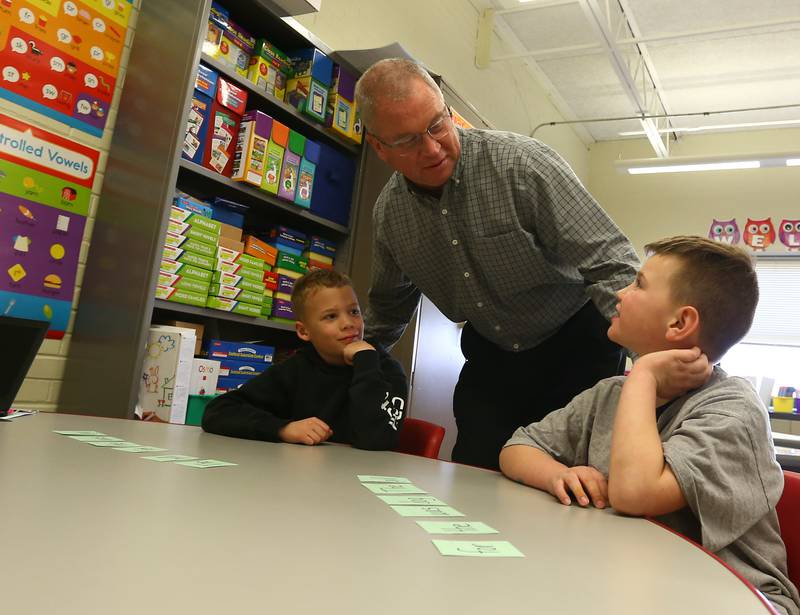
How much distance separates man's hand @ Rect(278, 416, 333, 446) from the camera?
138 centimetres

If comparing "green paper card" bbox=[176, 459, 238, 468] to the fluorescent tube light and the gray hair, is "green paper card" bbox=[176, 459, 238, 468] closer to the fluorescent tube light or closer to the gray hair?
the gray hair

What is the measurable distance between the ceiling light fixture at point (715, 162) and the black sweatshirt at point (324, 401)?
4.82 m

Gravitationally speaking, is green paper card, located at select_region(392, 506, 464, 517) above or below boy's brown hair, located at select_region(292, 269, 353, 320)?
below

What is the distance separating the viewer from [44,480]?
2.29ft

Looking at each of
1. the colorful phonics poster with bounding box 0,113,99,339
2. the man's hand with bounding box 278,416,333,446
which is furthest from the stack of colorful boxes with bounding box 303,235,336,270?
the man's hand with bounding box 278,416,333,446

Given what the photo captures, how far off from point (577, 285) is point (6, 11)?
2.00 meters

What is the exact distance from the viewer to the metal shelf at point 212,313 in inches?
91.0

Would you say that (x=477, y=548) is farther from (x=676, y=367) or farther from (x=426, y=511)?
(x=676, y=367)

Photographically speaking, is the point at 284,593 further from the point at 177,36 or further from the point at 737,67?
the point at 737,67

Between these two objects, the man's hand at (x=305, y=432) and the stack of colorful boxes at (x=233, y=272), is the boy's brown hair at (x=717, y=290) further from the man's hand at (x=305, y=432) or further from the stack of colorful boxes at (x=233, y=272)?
the stack of colorful boxes at (x=233, y=272)

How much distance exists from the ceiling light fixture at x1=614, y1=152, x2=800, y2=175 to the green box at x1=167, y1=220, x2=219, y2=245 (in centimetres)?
460

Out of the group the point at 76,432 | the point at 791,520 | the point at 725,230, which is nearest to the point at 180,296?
the point at 76,432

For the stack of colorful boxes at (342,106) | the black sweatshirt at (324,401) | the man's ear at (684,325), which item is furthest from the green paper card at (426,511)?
the stack of colorful boxes at (342,106)

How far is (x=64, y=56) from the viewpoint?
2.30m
